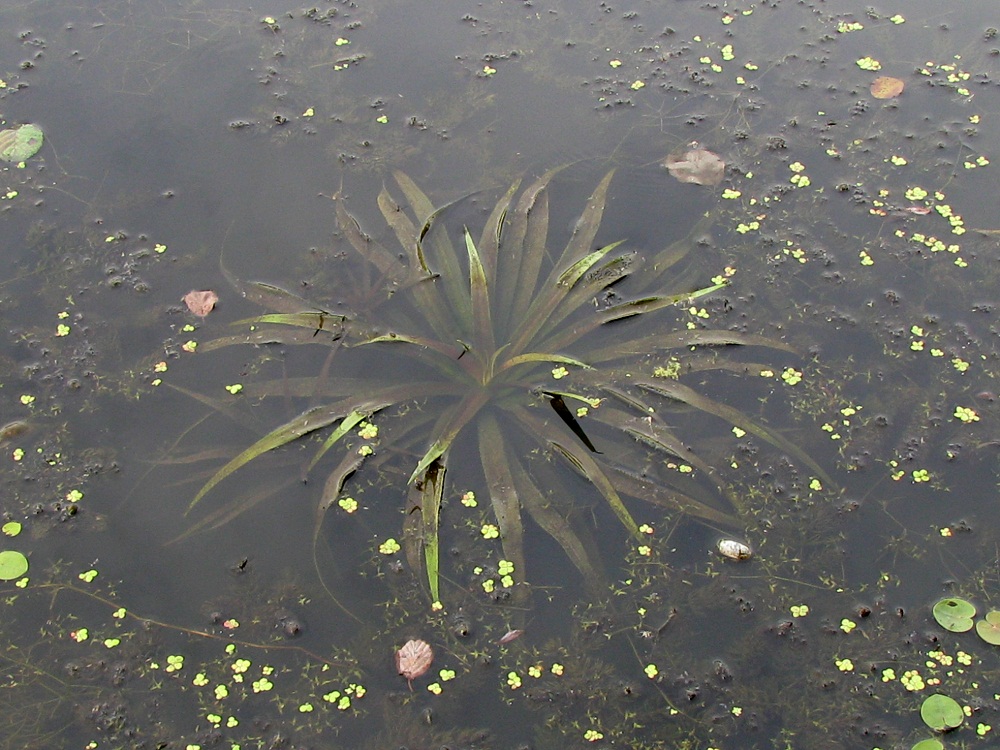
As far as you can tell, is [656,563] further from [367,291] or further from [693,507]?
[367,291]

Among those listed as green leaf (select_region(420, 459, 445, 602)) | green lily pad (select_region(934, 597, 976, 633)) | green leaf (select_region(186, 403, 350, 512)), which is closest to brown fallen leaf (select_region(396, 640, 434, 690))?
green leaf (select_region(420, 459, 445, 602))

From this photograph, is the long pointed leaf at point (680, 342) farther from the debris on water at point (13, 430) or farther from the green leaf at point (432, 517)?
the debris on water at point (13, 430)

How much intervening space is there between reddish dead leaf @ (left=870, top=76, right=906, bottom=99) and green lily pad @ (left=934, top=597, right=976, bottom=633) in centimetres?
275

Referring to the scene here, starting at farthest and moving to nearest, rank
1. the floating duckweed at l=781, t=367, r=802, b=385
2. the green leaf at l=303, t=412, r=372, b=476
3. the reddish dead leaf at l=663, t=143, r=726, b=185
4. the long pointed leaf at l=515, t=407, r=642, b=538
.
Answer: the reddish dead leaf at l=663, t=143, r=726, b=185
the floating duckweed at l=781, t=367, r=802, b=385
the green leaf at l=303, t=412, r=372, b=476
the long pointed leaf at l=515, t=407, r=642, b=538

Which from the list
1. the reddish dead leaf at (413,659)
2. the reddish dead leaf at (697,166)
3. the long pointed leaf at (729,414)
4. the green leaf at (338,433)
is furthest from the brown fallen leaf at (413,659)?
the reddish dead leaf at (697,166)

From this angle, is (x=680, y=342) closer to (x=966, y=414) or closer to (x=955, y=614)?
(x=966, y=414)

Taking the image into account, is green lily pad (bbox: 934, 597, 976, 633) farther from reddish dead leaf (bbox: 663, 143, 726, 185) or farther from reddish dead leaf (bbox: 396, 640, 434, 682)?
reddish dead leaf (bbox: 663, 143, 726, 185)

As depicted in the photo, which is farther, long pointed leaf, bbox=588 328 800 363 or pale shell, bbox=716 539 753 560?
long pointed leaf, bbox=588 328 800 363

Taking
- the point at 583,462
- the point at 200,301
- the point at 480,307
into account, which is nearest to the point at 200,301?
the point at 200,301

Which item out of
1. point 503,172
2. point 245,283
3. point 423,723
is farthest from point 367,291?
point 423,723

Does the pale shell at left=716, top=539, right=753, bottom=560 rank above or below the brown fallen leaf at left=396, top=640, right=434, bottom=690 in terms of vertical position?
above

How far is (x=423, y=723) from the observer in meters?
2.76

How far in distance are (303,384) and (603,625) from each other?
1.49 m

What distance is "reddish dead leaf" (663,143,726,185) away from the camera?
4.23 m
